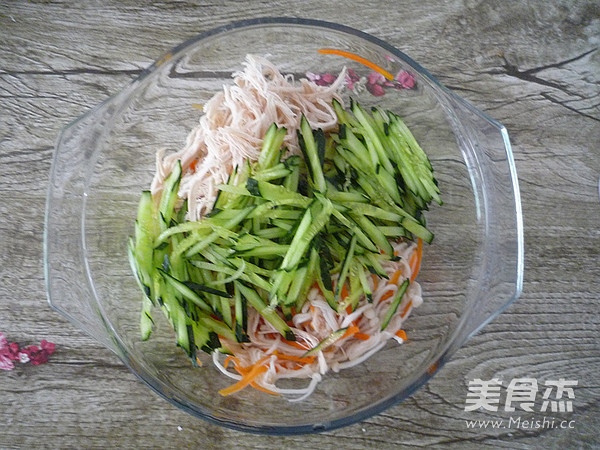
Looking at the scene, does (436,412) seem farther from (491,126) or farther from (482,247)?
(491,126)

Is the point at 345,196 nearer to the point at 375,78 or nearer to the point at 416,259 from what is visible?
the point at 416,259

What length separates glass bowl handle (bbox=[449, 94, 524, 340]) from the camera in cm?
124

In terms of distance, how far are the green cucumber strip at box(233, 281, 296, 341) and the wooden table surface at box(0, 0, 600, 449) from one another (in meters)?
0.45

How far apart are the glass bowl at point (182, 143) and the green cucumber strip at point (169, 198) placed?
0.20m

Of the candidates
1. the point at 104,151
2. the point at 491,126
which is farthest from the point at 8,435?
the point at 491,126

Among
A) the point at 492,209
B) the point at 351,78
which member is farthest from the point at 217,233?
the point at 492,209

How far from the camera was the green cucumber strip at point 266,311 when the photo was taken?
3.95 feet

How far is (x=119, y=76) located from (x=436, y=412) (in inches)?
52.0

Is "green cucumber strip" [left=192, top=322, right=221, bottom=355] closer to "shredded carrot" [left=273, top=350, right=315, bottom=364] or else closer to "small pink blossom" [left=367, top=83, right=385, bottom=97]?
"shredded carrot" [left=273, top=350, right=315, bottom=364]

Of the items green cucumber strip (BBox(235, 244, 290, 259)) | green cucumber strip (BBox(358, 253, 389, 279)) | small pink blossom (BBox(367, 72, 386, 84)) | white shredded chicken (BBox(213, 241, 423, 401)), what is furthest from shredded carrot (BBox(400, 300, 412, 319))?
small pink blossom (BBox(367, 72, 386, 84))

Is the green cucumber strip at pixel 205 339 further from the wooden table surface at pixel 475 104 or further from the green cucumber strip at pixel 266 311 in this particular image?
the wooden table surface at pixel 475 104

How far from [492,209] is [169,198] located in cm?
77

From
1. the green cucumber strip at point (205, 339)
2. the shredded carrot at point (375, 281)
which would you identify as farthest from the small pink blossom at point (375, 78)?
the green cucumber strip at point (205, 339)

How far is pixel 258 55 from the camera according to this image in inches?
55.4
